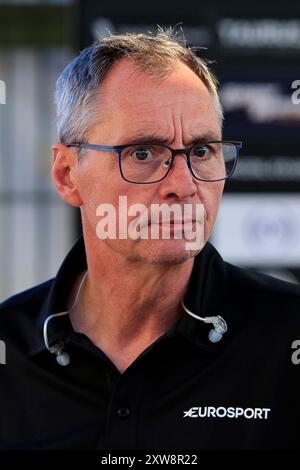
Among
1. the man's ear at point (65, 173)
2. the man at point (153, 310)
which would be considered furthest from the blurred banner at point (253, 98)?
the man at point (153, 310)

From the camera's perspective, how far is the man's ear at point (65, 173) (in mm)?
1990

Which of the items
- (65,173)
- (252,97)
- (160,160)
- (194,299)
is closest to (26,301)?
(65,173)

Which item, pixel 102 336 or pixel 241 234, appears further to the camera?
pixel 241 234

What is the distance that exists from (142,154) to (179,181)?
0.32ft

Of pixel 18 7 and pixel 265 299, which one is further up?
pixel 18 7

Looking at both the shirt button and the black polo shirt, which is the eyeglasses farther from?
the shirt button

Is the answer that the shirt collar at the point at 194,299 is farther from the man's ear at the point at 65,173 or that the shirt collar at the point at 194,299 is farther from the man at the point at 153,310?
the man's ear at the point at 65,173

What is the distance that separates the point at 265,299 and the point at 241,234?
2.38 meters

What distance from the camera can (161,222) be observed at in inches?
70.1

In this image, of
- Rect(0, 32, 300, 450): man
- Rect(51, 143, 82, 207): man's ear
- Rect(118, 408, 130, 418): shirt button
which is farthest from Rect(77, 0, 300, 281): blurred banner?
Rect(118, 408, 130, 418): shirt button

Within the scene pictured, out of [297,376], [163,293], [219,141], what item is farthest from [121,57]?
[297,376]

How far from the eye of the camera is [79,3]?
158 inches
